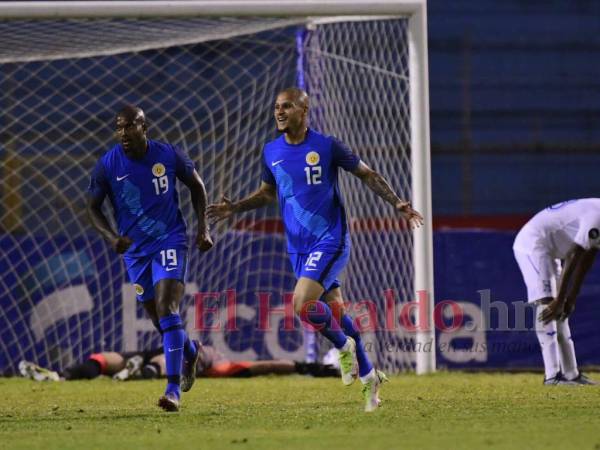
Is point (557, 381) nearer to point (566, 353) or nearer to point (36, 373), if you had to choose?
point (566, 353)

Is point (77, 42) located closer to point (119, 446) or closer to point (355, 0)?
point (355, 0)

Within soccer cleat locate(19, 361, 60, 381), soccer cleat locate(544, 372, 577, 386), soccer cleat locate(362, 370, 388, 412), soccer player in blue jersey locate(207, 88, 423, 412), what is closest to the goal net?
soccer cleat locate(19, 361, 60, 381)

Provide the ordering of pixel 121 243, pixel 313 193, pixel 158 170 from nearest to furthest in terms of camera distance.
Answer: pixel 121 243 < pixel 313 193 < pixel 158 170

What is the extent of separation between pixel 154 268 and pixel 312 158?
130 centimetres

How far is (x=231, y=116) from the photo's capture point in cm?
1495

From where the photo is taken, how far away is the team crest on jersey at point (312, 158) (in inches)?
346

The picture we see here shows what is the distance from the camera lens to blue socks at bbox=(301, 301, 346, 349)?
8.48 metres

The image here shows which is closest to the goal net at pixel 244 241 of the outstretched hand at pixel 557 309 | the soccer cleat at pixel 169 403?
the outstretched hand at pixel 557 309

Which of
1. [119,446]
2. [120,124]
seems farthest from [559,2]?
[119,446]

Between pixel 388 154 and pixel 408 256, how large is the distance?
109 centimetres

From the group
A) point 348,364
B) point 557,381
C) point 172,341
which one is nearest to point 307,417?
point 348,364

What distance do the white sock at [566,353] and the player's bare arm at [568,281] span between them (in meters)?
0.36

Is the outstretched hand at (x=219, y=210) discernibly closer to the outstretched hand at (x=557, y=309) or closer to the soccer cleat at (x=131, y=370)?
the outstretched hand at (x=557, y=309)

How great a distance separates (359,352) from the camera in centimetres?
869
